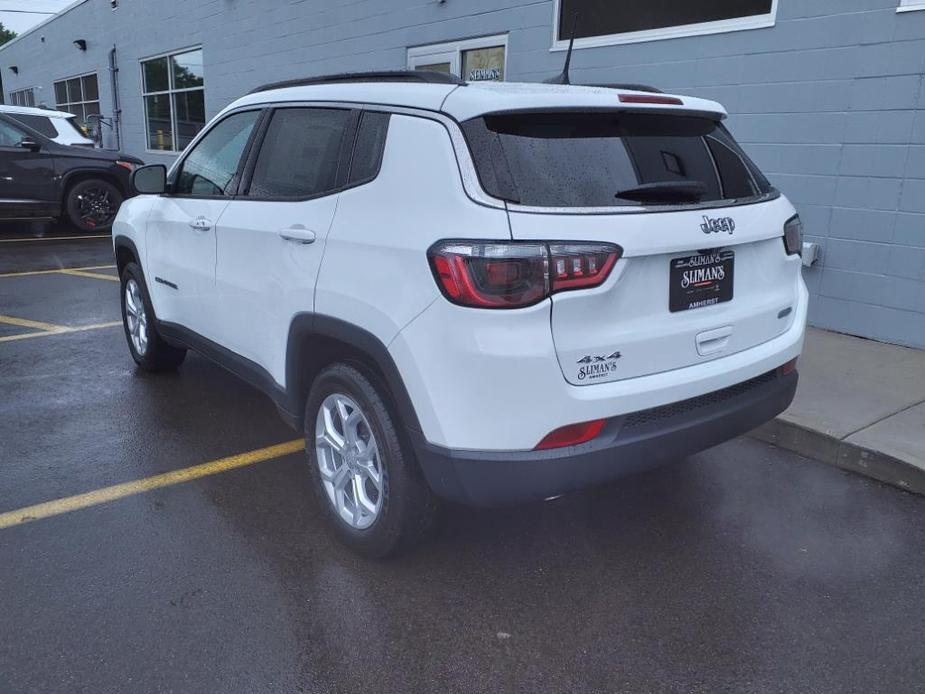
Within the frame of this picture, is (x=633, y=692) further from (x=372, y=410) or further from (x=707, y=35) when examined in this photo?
(x=707, y=35)

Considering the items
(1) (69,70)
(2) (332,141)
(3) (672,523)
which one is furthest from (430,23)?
(1) (69,70)

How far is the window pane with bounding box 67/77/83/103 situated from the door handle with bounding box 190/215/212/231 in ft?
77.5

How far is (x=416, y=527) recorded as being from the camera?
293cm

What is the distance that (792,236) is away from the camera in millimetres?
3238

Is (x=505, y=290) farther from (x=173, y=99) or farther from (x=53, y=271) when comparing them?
(x=173, y=99)

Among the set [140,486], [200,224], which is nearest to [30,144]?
[200,224]

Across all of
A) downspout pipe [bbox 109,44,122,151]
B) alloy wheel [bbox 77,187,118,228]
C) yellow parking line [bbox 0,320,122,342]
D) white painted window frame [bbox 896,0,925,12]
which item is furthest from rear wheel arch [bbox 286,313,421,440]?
downspout pipe [bbox 109,44,122,151]

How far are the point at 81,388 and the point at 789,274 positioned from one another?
435 centimetres

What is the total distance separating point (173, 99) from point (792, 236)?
56.0 feet

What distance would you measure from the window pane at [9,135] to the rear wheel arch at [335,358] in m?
10.5

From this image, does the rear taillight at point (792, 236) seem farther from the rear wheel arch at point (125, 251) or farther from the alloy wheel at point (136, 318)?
the alloy wheel at point (136, 318)

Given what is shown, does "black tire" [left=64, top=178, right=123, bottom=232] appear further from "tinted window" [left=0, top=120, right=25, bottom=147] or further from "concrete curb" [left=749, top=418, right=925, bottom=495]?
"concrete curb" [left=749, top=418, right=925, bottom=495]

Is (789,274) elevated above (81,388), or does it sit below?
above

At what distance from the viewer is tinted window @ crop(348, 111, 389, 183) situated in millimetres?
2936
